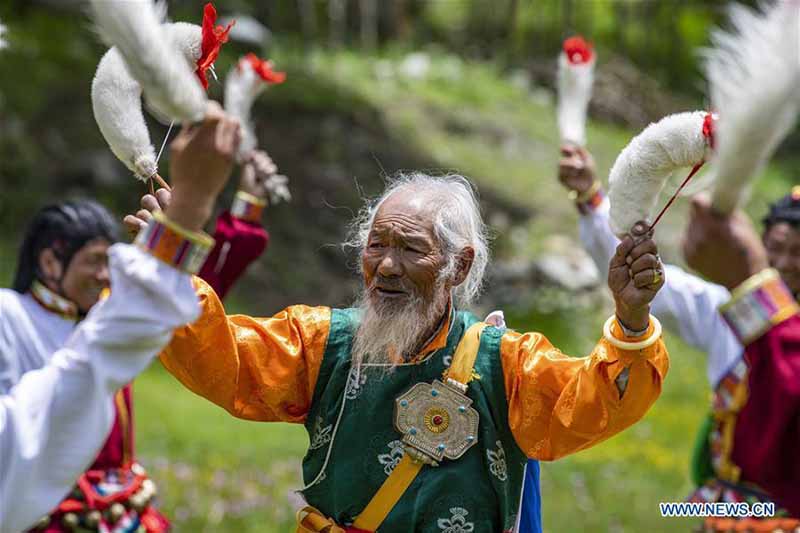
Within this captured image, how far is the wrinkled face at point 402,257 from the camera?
3.25 meters

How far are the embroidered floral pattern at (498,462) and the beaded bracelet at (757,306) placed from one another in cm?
83

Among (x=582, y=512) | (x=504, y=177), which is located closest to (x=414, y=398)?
(x=582, y=512)

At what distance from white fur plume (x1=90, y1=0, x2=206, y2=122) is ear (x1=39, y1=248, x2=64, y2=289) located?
2.25 meters

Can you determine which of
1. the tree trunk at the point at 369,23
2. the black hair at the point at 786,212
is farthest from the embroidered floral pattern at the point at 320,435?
the tree trunk at the point at 369,23

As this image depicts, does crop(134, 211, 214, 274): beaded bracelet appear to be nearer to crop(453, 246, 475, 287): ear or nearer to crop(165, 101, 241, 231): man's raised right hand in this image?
crop(165, 101, 241, 231): man's raised right hand

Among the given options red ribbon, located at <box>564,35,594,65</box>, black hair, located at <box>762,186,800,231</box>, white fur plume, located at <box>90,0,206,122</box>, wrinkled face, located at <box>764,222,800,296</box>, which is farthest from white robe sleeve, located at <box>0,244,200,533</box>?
black hair, located at <box>762,186,800,231</box>

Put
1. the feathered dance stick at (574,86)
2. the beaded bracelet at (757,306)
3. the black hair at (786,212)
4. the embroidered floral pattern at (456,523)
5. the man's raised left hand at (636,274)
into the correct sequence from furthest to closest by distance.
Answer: the black hair at (786,212) < the feathered dance stick at (574,86) < the beaded bracelet at (757,306) < the embroidered floral pattern at (456,523) < the man's raised left hand at (636,274)

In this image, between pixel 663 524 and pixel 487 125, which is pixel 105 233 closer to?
pixel 663 524

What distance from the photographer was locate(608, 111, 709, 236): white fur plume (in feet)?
8.90

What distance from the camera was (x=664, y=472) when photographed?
8305 mm

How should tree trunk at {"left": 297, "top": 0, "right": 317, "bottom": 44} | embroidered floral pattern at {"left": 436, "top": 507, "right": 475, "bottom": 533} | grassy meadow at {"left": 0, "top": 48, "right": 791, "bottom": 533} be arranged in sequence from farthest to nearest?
1. tree trunk at {"left": 297, "top": 0, "right": 317, "bottom": 44}
2. grassy meadow at {"left": 0, "top": 48, "right": 791, "bottom": 533}
3. embroidered floral pattern at {"left": 436, "top": 507, "right": 475, "bottom": 533}

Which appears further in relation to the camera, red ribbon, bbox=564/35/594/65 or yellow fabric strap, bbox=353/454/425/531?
red ribbon, bbox=564/35/594/65

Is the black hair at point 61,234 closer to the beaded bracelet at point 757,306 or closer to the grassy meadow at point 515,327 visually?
the beaded bracelet at point 757,306

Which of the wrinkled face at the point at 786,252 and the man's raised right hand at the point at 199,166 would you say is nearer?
the man's raised right hand at the point at 199,166
